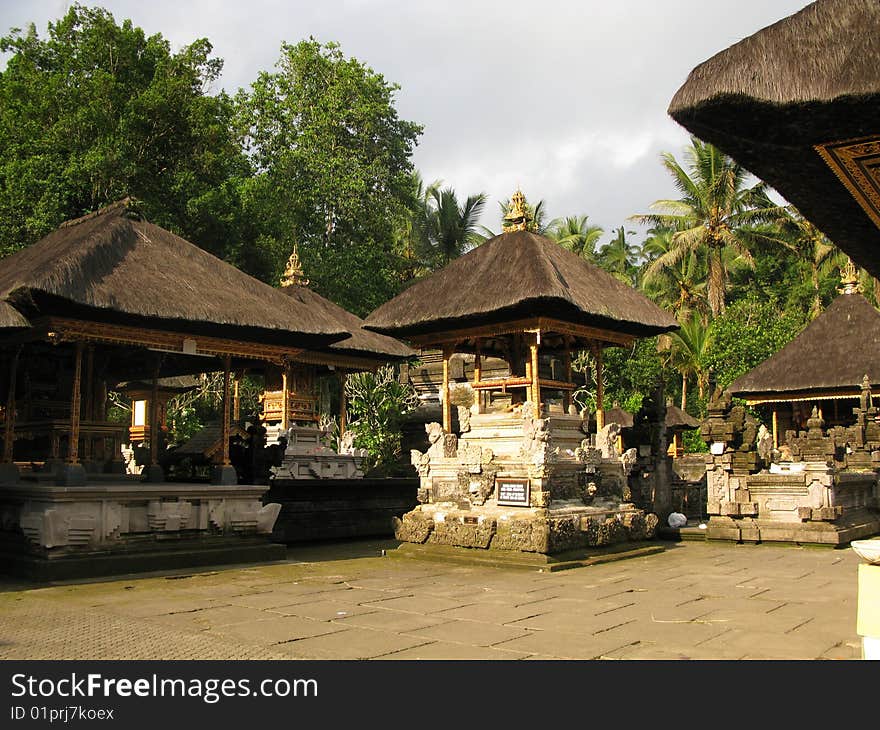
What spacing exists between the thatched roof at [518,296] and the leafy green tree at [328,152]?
54.6 feet

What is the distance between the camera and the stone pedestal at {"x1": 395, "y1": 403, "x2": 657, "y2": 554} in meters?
11.7

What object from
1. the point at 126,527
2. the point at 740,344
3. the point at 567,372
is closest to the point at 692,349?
the point at 740,344

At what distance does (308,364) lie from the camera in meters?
18.8

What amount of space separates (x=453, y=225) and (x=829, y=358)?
18.3 meters

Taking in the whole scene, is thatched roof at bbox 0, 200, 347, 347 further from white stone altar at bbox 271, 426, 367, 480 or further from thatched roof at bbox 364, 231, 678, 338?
white stone altar at bbox 271, 426, 367, 480

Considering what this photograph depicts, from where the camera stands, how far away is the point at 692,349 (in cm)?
3262

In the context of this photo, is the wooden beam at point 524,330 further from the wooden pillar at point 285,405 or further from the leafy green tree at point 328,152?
the leafy green tree at point 328,152

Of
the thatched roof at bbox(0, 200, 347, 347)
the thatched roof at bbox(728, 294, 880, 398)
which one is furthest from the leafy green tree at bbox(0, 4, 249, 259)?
the thatched roof at bbox(728, 294, 880, 398)

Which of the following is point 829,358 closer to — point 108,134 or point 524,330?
point 524,330

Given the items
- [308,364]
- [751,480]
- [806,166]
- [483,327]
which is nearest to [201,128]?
[308,364]

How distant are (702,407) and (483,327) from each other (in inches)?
823

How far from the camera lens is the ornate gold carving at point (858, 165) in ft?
15.5

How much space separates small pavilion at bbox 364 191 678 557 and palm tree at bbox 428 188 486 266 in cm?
2298
